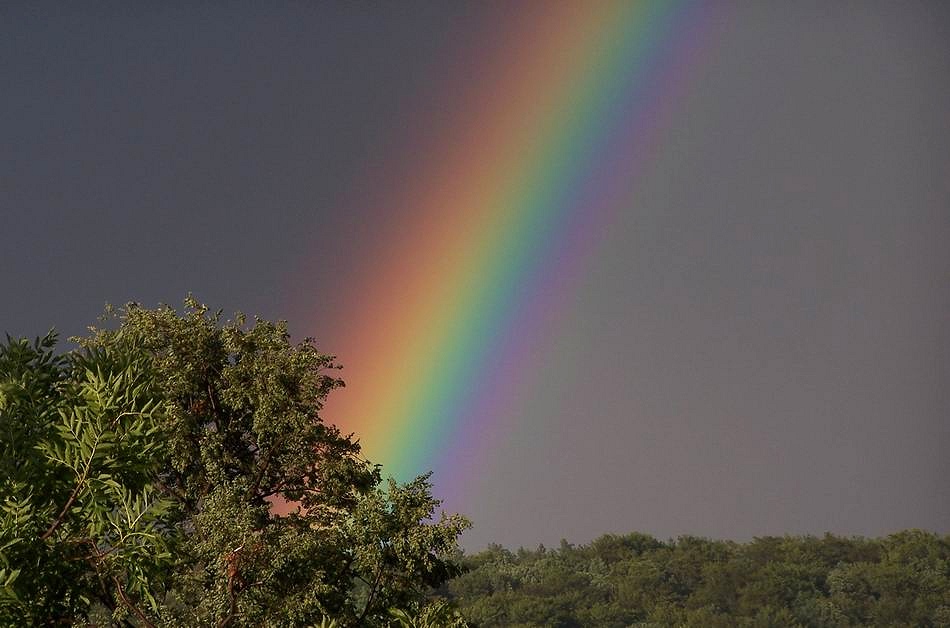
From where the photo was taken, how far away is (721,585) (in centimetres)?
18300

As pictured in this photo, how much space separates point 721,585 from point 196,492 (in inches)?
6450

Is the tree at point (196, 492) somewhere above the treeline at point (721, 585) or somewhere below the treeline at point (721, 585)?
below

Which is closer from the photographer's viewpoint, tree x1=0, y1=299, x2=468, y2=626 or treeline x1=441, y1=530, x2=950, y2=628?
tree x1=0, y1=299, x2=468, y2=626

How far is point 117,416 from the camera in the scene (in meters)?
14.3

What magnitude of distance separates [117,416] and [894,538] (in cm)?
20242

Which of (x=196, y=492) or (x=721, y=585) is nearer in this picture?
(x=196, y=492)

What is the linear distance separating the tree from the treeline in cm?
13521

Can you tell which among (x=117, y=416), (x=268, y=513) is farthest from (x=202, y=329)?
(x=117, y=416)

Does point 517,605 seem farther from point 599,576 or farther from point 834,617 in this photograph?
point 834,617

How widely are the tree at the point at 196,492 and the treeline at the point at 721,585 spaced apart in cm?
13521

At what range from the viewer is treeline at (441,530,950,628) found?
170625mm

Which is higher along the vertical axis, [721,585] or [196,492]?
[721,585]

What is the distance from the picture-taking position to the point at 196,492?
29.3 m

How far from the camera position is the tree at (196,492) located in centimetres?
1412
